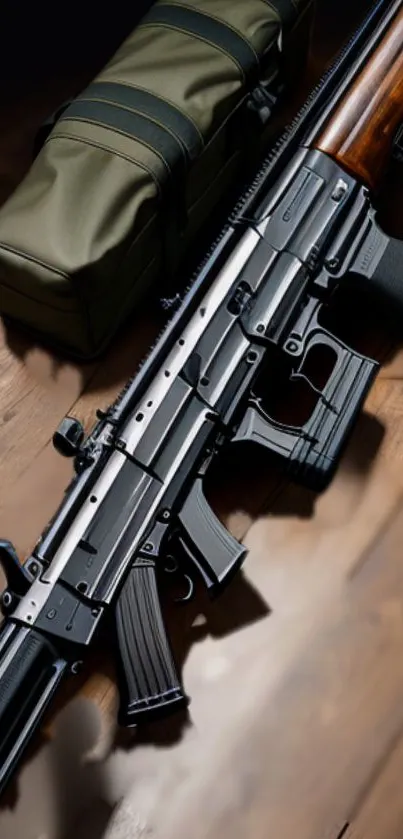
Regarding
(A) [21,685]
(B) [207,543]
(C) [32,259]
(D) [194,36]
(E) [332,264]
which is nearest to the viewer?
(A) [21,685]

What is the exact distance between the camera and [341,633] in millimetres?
1326

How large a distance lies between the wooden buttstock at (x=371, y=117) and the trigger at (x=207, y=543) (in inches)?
25.1

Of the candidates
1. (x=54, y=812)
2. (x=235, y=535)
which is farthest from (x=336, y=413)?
(x=54, y=812)

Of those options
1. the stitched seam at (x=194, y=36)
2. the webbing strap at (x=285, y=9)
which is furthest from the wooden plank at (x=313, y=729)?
the webbing strap at (x=285, y=9)

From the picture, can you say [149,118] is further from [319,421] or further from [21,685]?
[21,685]

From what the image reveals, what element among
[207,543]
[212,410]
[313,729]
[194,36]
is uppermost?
[194,36]

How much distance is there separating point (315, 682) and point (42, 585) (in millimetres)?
431

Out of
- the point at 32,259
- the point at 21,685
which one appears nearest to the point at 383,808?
the point at 21,685

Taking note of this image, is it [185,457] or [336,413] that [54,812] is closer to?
[185,457]

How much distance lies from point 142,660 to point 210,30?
1.09 meters

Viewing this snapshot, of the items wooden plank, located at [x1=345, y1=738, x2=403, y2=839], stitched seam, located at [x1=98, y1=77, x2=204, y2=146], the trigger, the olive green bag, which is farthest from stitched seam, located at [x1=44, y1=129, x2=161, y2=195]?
wooden plank, located at [x1=345, y1=738, x2=403, y2=839]

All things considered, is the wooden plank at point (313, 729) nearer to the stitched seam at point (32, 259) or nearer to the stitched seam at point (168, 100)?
the stitched seam at point (32, 259)

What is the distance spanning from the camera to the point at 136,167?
1417 millimetres

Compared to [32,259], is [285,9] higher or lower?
higher
